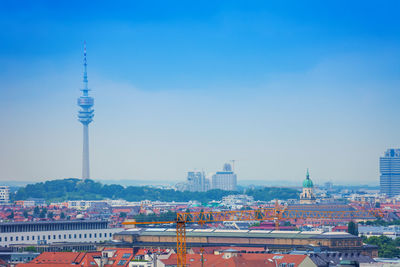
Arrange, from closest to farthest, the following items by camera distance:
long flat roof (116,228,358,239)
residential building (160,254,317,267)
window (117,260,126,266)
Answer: residential building (160,254,317,267)
window (117,260,126,266)
long flat roof (116,228,358,239)

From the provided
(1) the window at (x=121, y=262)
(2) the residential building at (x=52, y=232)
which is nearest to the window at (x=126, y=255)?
(1) the window at (x=121, y=262)

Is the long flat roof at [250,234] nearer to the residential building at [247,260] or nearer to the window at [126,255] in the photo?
the window at [126,255]

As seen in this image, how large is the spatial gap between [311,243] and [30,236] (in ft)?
117

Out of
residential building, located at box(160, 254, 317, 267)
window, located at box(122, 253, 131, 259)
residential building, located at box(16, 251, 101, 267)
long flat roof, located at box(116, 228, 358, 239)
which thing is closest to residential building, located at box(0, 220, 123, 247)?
long flat roof, located at box(116, 228, 358, 239)

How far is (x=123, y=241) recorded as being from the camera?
101 metres

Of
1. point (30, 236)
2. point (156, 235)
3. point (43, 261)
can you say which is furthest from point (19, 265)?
point (30, 236)

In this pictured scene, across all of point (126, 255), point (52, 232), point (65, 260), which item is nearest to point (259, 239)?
point (126, 255)

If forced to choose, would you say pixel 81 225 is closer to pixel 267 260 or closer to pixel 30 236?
pixel 30 236

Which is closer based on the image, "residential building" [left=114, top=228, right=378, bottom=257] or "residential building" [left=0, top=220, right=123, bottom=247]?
"residential building" [left=114, top=228, right=378, bottom=257]

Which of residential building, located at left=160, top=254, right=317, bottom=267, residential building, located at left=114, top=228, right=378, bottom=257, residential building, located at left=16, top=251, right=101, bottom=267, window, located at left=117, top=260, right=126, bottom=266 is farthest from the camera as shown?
residential building, located at left=114, top=228, right=378, bottom=257

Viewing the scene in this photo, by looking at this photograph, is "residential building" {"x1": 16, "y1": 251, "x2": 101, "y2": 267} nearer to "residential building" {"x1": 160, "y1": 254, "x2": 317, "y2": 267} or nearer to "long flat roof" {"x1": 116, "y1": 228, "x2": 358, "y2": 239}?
"residential building" {"x1": 160, "y1": 254, "x2": 317, "y2": 267}

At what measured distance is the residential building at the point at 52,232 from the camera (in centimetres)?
11531

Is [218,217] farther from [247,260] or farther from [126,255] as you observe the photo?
[247,260]

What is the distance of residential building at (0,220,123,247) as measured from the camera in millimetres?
115312
